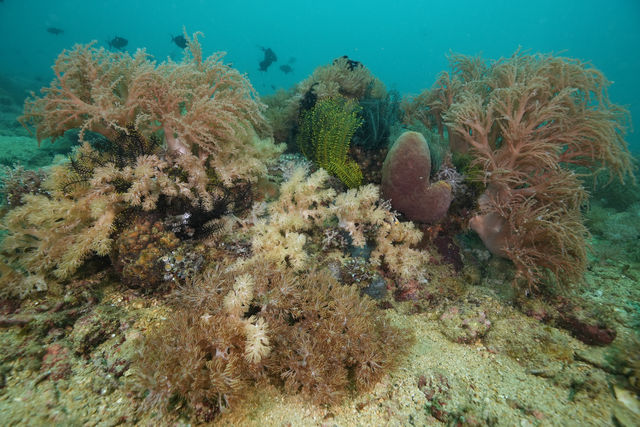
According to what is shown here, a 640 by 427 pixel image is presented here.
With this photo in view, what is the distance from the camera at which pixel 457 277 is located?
4203 mm

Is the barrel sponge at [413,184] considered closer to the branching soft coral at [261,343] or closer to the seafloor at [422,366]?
the seafloor at [422,366]

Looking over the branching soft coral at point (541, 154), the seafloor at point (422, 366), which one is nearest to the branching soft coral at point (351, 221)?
the seafloor at point (422, 366)

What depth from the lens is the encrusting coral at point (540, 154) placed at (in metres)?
3.90

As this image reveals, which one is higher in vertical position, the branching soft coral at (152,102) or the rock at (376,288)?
the branching soft coral at (152,102)

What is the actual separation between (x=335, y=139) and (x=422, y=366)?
3656 mm

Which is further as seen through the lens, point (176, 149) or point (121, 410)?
point (176, 149)

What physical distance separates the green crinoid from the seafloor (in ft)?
7.62

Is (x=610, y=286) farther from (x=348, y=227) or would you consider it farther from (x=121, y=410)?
(x=121, y=410)

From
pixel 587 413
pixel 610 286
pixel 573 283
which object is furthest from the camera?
pixel 610 286

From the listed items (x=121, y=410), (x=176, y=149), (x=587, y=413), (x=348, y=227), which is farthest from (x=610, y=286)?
(x=176, y=149)

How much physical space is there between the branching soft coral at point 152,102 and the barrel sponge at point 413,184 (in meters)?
2.08

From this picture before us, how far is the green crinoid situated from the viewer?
4668 mm

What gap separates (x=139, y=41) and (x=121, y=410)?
151038 millimetres

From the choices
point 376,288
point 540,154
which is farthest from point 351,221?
point 540,154
